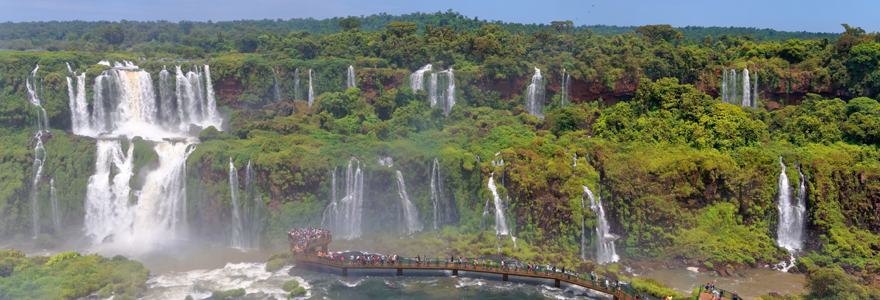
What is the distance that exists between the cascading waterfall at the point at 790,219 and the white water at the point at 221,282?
88.4 feet

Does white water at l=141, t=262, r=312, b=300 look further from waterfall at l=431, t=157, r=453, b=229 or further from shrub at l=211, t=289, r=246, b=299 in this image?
waterfall at l=431, t=157, r=453, b=229

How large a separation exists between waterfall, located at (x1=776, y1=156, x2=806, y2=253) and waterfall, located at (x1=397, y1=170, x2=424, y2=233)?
69.3 ft

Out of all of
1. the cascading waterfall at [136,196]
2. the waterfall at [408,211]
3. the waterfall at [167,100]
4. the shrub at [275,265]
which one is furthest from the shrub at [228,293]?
the waterfall at [167,100]

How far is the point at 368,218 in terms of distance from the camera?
40000mm

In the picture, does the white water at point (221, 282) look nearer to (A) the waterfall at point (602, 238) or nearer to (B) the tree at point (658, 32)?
(A) the waterfall at point (602, 238)

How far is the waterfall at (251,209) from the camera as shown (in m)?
38.7

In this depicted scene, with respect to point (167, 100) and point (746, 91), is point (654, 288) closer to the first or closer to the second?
point (746, 91)

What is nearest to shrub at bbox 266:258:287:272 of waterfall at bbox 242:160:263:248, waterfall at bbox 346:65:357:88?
waterfall at bbox 242:160:263:248

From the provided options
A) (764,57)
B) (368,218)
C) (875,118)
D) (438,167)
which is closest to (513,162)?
(438,167)

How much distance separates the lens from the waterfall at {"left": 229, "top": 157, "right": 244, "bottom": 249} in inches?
1528

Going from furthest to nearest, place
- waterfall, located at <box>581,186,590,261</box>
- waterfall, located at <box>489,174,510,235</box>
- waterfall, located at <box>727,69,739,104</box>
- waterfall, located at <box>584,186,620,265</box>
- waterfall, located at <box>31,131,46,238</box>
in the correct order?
1. waterfall, located at <box>727,69,739,104</box>
2. waterfall, located at <box>31,131,46,238</box>
3. waterfall, located at <box>489,174,510,235</box>
4. waterfall, located at <box>584,186,620,265</box>
5. waterfall, located at <box>581,186,590,261</box>

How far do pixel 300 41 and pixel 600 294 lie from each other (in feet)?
132

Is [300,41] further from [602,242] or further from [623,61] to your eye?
[602,242]

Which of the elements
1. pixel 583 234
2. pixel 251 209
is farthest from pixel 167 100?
pixel 583 234
